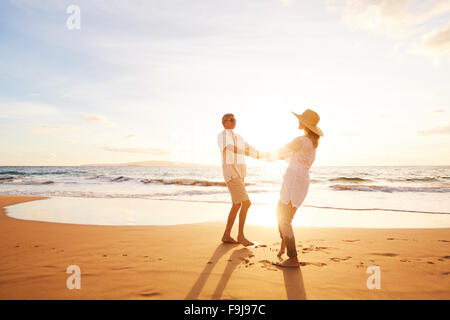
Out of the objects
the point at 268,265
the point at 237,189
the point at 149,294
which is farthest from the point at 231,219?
the point at 149,294

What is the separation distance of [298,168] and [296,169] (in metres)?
0.03

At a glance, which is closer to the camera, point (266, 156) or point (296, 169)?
point (296, 169)

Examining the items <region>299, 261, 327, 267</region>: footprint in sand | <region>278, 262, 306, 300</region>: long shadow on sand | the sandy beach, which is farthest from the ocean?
<region>278, 262, 306, 300</region>: long shadow on sand

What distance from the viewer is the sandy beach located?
3430mm

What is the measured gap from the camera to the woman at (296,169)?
4184 millimetres

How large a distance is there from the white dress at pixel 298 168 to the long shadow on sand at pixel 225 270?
1.19m

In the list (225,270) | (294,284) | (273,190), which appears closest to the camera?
(294,284)

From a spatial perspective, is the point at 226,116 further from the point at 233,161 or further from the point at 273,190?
the point at 273,190

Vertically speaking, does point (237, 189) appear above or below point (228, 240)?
above

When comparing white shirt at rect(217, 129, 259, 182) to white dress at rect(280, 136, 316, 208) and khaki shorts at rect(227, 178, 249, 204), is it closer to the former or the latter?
khaki shorts at rect(227, 178, 249, 204)

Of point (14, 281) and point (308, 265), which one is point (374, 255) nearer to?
point (308, 265)

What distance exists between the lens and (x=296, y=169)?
13.9 feet
